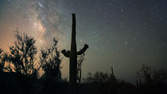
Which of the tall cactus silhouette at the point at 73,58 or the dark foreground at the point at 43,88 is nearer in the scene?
the tall cactus silhouette at the point at 73,58

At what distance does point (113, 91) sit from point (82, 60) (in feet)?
19.2

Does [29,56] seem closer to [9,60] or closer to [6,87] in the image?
[9,60]

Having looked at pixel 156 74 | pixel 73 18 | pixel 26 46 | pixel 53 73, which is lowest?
pixel 156 74

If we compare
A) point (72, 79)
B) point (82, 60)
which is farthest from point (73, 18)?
point (82, 60)

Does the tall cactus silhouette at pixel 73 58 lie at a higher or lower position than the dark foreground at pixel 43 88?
higher

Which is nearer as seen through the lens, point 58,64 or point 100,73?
point 58,64

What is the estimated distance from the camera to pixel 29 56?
12422mm

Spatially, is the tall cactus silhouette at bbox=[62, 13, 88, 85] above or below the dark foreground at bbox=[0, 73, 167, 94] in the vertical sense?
above

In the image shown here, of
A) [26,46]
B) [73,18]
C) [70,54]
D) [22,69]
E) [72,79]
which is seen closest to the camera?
[72,79]

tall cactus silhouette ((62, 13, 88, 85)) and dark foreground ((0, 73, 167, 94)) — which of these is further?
dark foreground ((0, 73, 167, 94))

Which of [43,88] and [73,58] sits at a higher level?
[73,58]

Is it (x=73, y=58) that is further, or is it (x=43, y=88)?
(x=43, y=88)

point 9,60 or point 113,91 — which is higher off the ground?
point 9,60

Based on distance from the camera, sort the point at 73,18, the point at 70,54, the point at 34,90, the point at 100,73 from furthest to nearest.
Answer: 1. the point at 100,73
2. the point at 34,90
3. the point at 73,18
4. the point at 70,54
